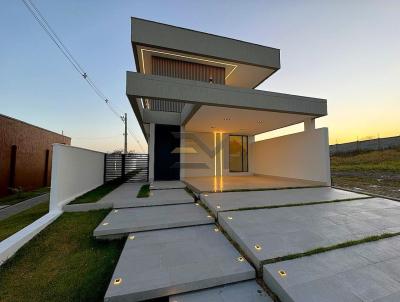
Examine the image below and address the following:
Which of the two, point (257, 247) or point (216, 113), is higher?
point (216, 113)

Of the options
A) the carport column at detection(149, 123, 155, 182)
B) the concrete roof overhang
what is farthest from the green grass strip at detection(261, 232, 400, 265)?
the carport column at detection(149, 123, 155, 182)

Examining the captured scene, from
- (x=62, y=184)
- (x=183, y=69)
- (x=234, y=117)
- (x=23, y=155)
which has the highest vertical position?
(x=183, y=69)

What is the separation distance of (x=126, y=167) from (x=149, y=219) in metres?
6.55

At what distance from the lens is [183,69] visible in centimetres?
917

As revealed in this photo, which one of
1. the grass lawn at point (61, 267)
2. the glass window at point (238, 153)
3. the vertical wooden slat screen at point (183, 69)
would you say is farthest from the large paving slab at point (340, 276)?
the vertical wooden slat screen at point (183, 69)

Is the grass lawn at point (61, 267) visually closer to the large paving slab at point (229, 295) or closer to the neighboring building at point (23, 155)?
the large paving slab at point (229, 295)

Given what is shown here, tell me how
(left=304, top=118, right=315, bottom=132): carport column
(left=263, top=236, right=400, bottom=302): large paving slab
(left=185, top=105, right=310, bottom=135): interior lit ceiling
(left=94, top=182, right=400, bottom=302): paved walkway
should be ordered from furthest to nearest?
(left=304, top=118, right=315, bottom=132): carport column, (left=185, top=105, right=310, bottom=135): interior lit ceiling, (left=94, top=182, right=400, bottom=302): paved walkway, (left=263, top=236, right=400, bottom=302): large paving slab

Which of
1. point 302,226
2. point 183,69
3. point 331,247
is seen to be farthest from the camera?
point 183,69

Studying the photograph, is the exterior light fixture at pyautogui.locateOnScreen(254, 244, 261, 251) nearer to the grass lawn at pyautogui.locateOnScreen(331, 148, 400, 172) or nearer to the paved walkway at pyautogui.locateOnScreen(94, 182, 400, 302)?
the paved walkway at pyautogui.locateOnScreen(94, 182, 400, 302)

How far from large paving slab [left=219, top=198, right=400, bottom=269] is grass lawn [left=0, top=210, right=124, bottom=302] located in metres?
1.93

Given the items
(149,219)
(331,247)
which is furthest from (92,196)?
(331,247)

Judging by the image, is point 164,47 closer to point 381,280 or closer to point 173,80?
point 173,80

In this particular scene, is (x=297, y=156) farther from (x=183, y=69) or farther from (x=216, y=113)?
(x=183, y=69)

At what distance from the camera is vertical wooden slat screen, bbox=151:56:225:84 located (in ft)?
29.5
